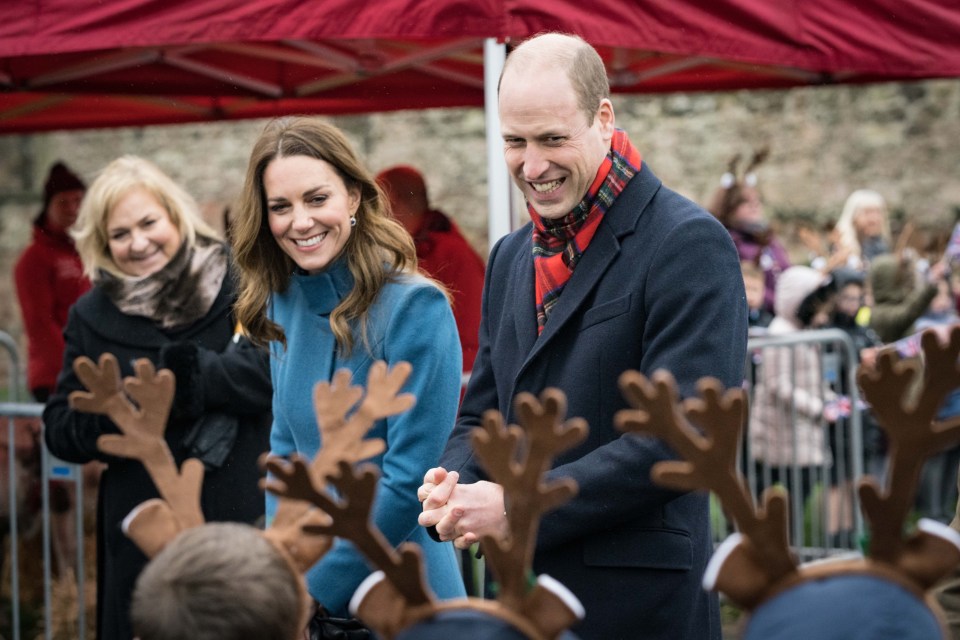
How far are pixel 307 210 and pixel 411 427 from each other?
20.7 inches

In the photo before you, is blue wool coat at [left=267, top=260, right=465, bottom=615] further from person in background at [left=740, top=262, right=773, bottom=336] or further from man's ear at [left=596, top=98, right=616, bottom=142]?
person in background at [left=740, top=262, right=773, bottom=336]

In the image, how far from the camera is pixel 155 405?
1958mm

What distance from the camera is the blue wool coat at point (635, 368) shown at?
7.62ft

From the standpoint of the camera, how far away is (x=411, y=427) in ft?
8.98

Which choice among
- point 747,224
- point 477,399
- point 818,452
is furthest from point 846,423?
point 477,399

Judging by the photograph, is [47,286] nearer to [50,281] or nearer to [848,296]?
[50,281]

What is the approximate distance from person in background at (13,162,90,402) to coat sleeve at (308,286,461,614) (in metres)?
4.00

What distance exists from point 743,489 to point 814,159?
1345 centimetres

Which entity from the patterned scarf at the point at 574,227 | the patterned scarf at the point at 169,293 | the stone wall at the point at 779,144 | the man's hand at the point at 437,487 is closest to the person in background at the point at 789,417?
the patterned scarf at the point at 169,293

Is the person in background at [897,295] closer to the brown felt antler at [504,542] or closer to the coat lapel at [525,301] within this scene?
the coat lapel at [525,301]

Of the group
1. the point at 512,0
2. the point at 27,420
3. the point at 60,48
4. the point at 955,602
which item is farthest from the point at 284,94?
the point at 955,602

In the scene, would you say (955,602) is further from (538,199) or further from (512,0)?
(512,0)

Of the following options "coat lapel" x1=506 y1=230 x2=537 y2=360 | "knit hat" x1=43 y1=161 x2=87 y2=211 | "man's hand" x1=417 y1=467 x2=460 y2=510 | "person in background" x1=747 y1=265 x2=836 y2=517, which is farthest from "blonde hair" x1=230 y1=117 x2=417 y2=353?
"knit hat" x1=43 y1=161 x2=87 y2=211

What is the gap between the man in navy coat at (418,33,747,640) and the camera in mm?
2332
